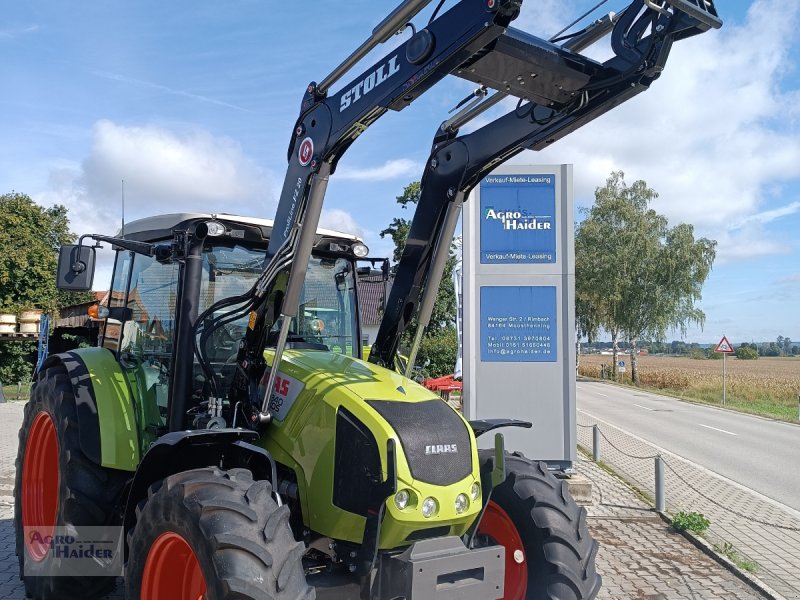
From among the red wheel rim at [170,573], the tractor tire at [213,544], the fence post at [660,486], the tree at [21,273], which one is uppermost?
the tree at [21,273]

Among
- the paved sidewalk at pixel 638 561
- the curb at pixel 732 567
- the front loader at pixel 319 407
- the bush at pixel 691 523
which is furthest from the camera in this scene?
the bush at pixel 691 523

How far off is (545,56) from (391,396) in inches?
74.9

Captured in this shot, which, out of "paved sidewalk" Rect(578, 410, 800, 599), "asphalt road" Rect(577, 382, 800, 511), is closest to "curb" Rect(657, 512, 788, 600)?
"paved sidewalk" Rect(578, 410, 800, 599)

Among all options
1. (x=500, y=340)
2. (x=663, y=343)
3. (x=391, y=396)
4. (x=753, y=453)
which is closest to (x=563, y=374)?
(x=500, y=340)

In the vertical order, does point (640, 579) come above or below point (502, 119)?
below

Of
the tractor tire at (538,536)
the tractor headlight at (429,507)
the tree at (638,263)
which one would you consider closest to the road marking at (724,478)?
the tractor tire at (538,536)

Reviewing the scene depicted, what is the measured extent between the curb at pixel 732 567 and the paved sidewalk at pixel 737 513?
0.11 metres

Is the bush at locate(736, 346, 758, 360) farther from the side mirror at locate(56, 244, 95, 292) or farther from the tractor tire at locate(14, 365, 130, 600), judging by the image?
the side mirror at locate(56, 244, 95, 292)

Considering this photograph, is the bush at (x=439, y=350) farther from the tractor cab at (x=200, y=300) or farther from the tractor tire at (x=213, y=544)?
the tractor tire at (x=213, y=544)

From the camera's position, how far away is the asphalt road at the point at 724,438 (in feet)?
38.8

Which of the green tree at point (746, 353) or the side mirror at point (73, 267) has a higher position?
the green tree at point (746, 353)

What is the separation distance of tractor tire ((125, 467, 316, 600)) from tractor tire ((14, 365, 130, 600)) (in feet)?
3.23

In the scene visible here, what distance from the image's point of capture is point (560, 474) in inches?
359

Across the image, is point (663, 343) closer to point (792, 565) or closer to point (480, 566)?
point (792, 565)
